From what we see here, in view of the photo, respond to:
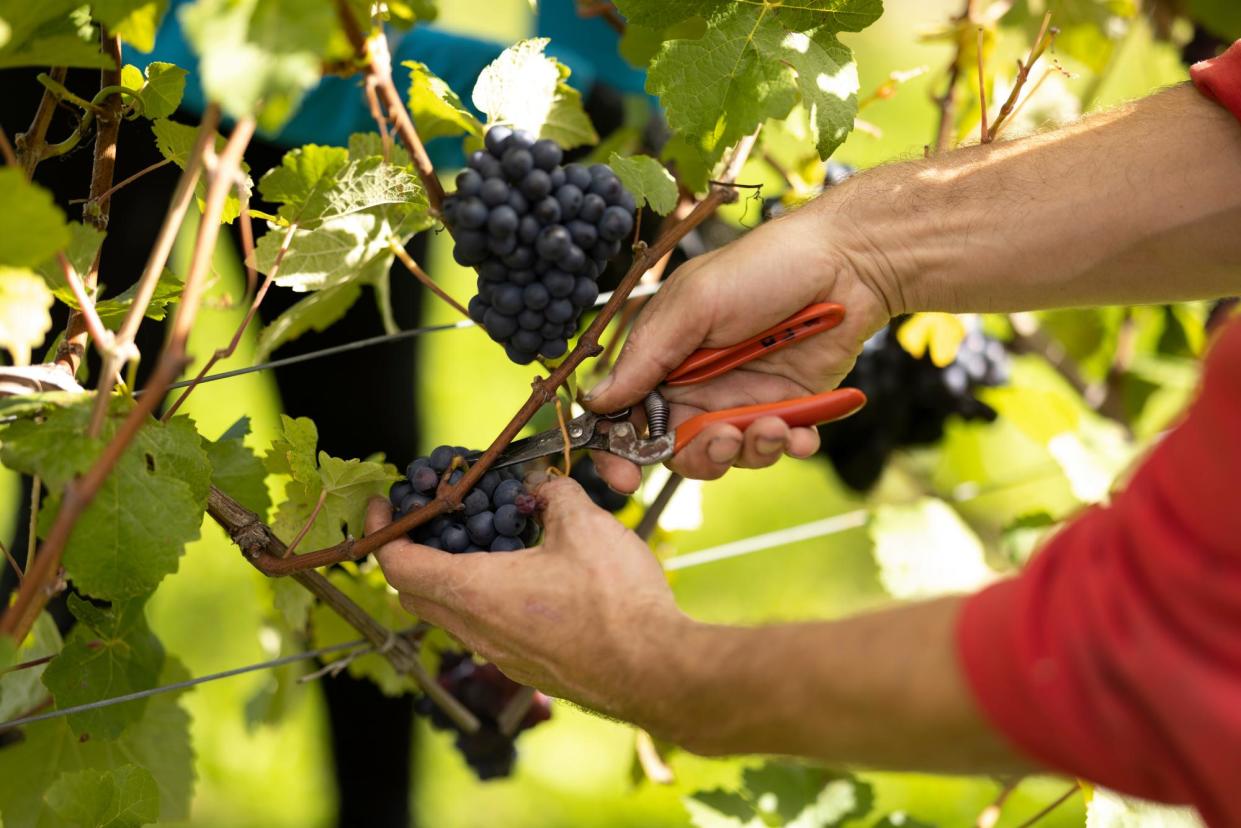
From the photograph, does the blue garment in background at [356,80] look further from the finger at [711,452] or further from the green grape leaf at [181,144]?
the finger at [711,452]

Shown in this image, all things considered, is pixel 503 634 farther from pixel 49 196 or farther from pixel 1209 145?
pixel 1209 145

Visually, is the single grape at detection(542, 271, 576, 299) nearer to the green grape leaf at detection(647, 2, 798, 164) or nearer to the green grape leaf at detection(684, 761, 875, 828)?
the green grape leaf at detection(647, 2, 798, 164)

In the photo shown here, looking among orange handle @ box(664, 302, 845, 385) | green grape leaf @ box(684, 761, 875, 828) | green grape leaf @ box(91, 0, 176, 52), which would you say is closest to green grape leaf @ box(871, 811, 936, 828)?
green grape leaf @ box(684, 761, 875, 828)

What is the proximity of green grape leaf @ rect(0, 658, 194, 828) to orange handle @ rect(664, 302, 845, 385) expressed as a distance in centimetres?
90

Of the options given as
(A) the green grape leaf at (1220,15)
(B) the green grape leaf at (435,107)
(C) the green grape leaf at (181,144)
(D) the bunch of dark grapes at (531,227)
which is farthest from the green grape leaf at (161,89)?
(A) the green grape leaf at (1220,15)

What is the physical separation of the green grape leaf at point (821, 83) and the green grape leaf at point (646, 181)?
185mm

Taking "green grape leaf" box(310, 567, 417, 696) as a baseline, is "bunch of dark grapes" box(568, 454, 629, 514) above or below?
above

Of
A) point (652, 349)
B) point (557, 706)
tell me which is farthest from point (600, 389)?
point (557, 706)

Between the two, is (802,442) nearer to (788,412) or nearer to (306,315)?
(788,412)

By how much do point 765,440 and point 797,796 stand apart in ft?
2.55

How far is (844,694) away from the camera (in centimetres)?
92

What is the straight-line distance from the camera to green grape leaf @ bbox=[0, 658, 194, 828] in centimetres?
161

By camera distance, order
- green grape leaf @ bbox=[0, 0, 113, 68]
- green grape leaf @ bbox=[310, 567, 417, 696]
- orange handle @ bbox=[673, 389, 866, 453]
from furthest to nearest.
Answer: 1. green grape leaf @ bbox=[310, 567, 417, 696]
2. orange handle @ bbox=[673, 389, 866, 453]
3. green grape leaf @ bbox=[0, 0, 113, 68]

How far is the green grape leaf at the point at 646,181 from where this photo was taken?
1364mm
